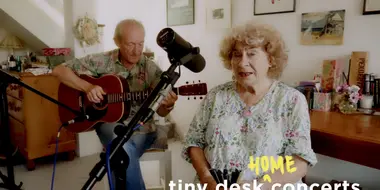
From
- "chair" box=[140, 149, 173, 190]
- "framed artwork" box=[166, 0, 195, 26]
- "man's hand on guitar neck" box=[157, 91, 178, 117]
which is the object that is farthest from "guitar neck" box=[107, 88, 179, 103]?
"framed artwork" box=[166, 0, 195, 26]

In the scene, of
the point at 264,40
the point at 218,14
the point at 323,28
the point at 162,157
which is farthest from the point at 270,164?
the point at 218,14

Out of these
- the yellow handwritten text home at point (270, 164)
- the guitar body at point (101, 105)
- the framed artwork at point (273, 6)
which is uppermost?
the framed artwork at point (273, 6)

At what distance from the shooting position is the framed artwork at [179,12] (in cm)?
292

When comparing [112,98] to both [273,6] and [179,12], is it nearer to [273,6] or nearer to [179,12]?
[273,6]

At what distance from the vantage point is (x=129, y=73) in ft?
5.80

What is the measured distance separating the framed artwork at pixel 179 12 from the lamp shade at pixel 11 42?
1545 millimetres

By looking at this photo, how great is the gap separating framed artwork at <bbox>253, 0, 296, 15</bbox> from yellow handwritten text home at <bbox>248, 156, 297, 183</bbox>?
1.20 m

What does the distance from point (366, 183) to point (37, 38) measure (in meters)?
2.94

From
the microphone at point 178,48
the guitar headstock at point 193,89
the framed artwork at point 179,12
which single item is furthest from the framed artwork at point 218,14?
the microphone at point 178,48

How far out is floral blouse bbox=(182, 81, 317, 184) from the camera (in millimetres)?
1128

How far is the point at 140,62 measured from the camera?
1762 millimetres

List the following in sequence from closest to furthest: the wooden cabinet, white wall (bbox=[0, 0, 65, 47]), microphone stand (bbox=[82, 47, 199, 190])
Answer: microphone stand (bbox=[82, 47, 199, 190]), the wooden cabinet, white wall (bbox=[0, 0, 65, 47])

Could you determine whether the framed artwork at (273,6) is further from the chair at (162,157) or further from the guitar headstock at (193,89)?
the chair at (162,157)

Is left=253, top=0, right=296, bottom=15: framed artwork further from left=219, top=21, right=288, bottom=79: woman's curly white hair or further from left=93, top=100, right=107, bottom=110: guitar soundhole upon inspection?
left=93, top=100, right=107, bottom=110: guitar soundhole
